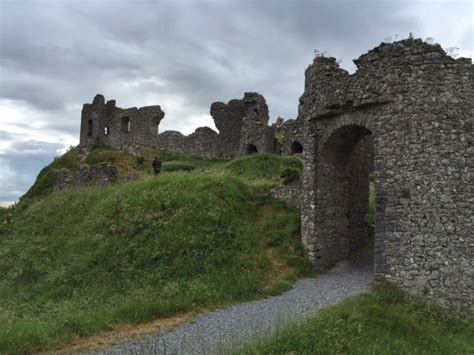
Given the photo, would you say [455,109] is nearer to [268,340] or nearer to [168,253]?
[268,340]

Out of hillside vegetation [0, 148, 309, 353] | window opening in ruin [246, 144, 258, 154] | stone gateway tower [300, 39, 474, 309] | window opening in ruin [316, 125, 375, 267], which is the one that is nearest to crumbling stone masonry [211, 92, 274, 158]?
window opening in ruin [246, 144, 258, 154]

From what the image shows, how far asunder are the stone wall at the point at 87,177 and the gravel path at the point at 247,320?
1432cm

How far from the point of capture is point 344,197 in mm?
15117

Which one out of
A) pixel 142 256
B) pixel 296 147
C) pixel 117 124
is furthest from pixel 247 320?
pixel 117 124

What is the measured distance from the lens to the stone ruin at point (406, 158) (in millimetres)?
10906

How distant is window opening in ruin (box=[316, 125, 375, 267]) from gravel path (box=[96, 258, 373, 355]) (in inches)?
54.9

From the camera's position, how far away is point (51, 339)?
369 inches

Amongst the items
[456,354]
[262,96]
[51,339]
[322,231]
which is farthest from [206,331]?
[262,96]

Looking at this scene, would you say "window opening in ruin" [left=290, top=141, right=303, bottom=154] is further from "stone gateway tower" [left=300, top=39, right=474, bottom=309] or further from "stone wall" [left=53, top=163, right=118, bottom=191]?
"stone gateway tower" [left=300, top=39, right=474, bottom=309]

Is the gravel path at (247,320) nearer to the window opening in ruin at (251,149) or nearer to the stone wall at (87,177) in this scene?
the stone wall at (87,177)

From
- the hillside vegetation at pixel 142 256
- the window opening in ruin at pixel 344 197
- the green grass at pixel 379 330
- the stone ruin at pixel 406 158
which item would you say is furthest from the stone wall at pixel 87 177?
the green grass at pixel 379 330

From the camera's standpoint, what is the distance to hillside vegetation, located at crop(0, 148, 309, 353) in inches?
431

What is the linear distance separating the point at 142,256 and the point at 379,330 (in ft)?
25.5

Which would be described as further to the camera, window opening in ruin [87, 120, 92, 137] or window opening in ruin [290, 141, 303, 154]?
window opening in ruin [87, 120, 92, 137]
